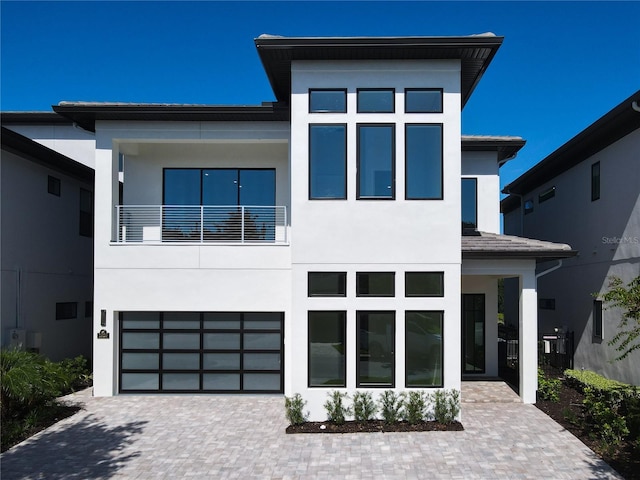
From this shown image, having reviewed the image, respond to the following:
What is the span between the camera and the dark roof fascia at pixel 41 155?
11867 mm

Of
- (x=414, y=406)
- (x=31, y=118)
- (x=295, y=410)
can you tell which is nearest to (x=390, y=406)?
(x=414, y=406)

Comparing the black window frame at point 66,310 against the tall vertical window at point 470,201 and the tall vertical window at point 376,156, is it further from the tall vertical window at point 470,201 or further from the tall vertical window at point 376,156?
the tall vertical window at point 470,201

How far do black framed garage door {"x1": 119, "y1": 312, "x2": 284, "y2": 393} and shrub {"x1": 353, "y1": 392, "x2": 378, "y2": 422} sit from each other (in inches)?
106

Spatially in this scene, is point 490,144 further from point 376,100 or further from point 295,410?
point 295,410

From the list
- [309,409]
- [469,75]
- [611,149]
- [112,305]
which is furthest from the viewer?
[611,149]

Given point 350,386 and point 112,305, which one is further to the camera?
point 112,305

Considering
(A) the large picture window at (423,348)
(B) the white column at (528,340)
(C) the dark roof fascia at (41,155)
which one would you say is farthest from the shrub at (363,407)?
(C) the dark roof fascia at (41,155)

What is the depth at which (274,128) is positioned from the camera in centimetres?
1184

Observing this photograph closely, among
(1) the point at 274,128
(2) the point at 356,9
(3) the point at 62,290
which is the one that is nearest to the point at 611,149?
(2) the point at 356,9

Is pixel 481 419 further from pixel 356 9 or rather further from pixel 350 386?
pixel 356 9

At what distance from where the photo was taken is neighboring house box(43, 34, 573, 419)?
9812 mm

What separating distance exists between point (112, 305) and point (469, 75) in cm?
1001

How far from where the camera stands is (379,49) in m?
9.68

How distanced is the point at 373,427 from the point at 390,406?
21.8 inches
